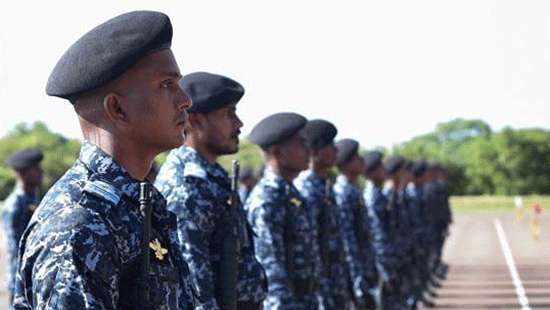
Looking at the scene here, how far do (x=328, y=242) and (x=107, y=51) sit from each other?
15.1 feet

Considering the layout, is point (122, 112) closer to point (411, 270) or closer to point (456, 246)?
point (411, 270)

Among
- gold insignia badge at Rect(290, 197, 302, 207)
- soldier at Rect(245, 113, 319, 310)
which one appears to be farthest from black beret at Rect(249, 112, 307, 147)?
gold insignia badge at Rect(290, 197, 302, 207)

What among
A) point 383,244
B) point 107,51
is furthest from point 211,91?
point 383,244

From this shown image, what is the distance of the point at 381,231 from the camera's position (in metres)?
11.2

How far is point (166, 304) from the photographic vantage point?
272 centimetres

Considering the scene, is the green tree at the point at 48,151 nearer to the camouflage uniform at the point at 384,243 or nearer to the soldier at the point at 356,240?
the camouflage uniform at the point at 384,243

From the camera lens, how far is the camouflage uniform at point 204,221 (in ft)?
14.4

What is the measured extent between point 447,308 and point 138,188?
1238 cm

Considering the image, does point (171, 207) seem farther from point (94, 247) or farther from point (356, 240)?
point (356, 240)

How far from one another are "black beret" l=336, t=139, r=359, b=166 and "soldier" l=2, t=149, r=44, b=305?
284 cm

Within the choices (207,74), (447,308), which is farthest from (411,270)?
(207,74)

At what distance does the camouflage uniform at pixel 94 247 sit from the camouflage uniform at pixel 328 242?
13.6 feet

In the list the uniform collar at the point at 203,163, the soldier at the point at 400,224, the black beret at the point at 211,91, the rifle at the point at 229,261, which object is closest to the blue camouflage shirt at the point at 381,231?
the soldier at the point at 400,224

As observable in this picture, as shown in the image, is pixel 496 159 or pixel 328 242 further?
pixel 496 159
